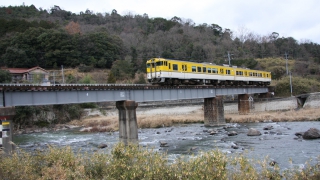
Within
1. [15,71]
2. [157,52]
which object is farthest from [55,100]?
[157,52]

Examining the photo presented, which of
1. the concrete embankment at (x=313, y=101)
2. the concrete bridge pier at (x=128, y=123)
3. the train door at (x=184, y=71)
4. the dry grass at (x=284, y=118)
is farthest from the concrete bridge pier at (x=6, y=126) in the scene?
the concrete embankment at (x=313, y=101)

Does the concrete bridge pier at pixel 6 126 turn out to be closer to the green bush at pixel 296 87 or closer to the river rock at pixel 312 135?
the river rock at pixel 312 135

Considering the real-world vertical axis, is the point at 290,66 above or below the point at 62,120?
above

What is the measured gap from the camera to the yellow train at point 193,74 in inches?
1213

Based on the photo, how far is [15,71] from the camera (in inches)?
2490

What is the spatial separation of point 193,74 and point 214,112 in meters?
7.03

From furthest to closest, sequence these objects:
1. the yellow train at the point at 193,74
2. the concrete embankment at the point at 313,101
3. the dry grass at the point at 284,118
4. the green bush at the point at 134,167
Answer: the concrete embankment at the point at 313,101 → the dry grass at the point at 284,118 → the yellow train at the point at 193,74 → the green bush at the point at 134,167

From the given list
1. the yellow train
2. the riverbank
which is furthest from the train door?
the riverbank

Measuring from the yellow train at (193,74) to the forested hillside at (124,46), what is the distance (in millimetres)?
32705

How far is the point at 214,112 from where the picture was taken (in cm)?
3900

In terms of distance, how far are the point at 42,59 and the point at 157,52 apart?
36524mm

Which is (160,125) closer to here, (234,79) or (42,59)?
(234,79)

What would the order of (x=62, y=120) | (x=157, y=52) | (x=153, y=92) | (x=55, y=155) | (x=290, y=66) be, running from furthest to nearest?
1. (x=157, y=52)
2. (x=290, y=66)
3. (x=62, y=120)
4. (x=153, y=92)
5. (x=55, y=155)

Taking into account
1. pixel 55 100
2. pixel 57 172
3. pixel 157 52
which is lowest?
pixel 57 172
